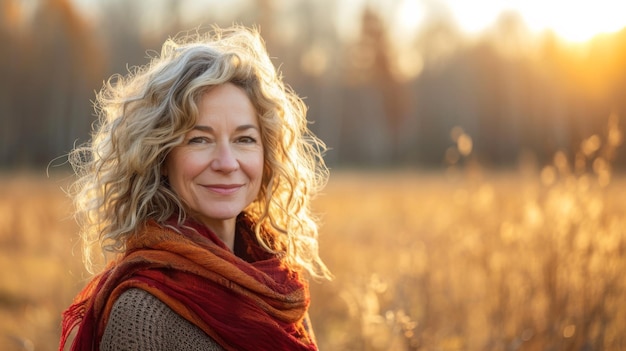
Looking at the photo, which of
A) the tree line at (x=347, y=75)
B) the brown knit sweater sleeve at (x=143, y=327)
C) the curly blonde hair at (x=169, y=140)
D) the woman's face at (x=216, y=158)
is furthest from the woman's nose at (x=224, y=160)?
the tree line at (x=347, y=75)

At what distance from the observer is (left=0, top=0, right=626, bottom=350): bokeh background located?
3.67 m

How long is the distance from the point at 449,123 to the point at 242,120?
3159 centimetres

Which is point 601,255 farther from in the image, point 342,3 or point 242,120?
point 342,3

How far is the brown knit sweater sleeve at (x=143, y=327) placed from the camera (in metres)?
1.81

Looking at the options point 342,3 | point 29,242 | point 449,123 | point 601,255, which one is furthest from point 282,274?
point 449,123

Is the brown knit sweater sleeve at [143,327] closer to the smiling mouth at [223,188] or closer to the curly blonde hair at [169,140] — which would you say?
the curly blonde hair at [169,140]

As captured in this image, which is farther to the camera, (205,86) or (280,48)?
(280,48)

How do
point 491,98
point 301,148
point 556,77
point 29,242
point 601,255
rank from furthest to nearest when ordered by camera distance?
point 491,98 → point 556,77 → point 29,242 → point 601,255 → point 301,148

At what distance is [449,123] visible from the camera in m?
32.9

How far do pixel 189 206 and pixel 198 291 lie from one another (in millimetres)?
316

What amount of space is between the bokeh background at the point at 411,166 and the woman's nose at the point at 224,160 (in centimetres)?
98

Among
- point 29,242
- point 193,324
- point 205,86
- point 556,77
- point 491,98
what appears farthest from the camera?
point 491,98

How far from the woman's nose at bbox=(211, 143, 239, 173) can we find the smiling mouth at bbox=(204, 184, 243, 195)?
5 cm

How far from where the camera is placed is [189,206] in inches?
84.4
